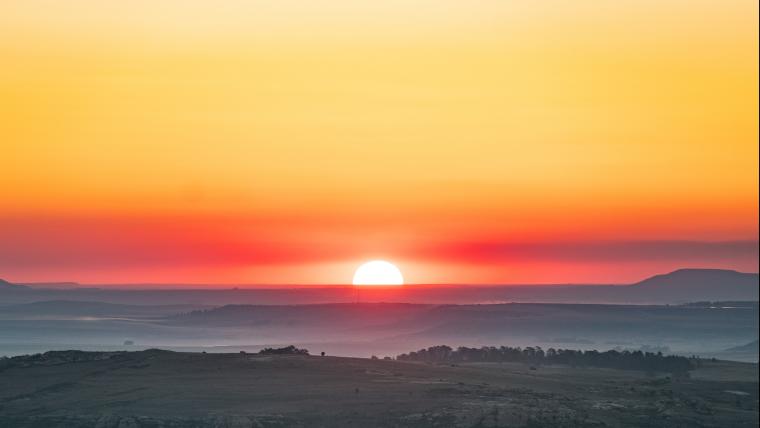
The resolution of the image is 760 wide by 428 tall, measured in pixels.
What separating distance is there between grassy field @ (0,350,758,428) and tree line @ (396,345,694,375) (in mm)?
15728

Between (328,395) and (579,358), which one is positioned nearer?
(328,395)

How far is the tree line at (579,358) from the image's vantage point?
117312mm

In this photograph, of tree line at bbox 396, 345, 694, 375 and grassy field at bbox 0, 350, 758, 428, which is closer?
grassy field at bbox 0, 350, 758, 428

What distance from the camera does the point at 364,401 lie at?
254 ft

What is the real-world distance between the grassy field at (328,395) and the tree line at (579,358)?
1573 cm

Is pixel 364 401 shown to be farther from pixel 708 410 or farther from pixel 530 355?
pixel 530 355

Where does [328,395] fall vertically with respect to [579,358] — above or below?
below

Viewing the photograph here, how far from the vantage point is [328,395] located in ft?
262

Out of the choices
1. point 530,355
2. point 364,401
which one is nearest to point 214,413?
point 364,401

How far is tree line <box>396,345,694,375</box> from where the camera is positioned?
117 metres

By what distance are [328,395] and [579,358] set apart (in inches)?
2050

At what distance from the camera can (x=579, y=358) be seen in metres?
126

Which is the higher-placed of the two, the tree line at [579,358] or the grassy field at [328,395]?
the tree line at [579,358]

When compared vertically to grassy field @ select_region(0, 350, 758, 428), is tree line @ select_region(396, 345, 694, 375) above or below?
above
